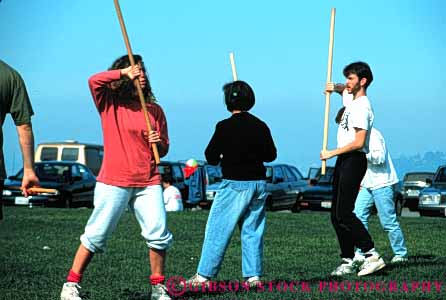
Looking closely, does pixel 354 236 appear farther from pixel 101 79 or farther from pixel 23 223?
pixel 23 223

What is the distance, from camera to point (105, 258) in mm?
11516

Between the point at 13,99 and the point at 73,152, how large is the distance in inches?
1172

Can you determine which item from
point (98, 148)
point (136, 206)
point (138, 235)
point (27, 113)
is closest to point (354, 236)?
point (136, 206)

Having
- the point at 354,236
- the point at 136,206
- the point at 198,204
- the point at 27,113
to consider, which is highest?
the point at 27,113

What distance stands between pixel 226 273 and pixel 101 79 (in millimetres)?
3142

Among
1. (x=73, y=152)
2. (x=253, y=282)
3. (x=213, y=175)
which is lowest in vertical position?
(x=213, y=175)

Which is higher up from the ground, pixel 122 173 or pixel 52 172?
pixel 122 173

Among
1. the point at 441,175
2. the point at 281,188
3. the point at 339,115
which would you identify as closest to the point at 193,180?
the point at 281,188

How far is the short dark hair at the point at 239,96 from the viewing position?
861 centimetres

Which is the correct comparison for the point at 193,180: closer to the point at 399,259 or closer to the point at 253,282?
the point at 399,259

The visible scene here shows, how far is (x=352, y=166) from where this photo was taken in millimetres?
9414

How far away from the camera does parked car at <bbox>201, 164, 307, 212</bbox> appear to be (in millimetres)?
29969

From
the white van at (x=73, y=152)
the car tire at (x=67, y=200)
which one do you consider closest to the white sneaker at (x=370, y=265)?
the car tire at (x=67, y=200)

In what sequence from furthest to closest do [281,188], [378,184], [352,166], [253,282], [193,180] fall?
[193,180] < [281,188] < [378,184] < [352,166] < [253,282]
